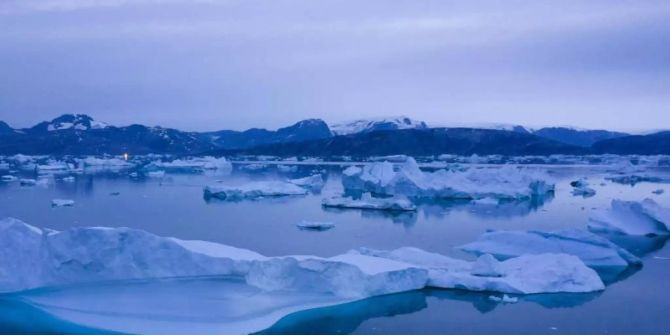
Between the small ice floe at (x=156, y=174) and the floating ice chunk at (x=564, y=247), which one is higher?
the floating ice chunk at (x=564, y=247)

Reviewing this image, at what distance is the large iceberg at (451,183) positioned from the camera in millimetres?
18578

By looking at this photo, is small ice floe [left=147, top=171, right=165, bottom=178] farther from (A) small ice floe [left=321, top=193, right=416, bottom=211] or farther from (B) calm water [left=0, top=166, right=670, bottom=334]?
(A) small ice floe [left=321, top=193, right=416, bottom=211]

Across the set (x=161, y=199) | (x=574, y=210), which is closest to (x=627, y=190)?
(x=574, y=210)

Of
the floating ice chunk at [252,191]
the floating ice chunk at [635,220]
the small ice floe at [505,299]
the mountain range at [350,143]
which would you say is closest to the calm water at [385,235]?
the small ice floe at [505,299]

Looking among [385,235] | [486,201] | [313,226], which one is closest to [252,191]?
[486,201]

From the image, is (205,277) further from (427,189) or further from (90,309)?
(427,189)

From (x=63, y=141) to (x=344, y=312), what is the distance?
3120 inches

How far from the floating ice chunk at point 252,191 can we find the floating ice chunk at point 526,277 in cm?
1086

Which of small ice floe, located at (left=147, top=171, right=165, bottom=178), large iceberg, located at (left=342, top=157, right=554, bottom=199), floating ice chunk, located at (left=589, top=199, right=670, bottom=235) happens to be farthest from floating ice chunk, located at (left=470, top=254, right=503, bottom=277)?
small ice floe, located at (left=147, top=171, right=165, bottom=178)

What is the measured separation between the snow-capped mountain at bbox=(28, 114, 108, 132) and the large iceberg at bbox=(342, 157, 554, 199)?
85839mm

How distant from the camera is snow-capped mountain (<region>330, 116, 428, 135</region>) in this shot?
104062 mm

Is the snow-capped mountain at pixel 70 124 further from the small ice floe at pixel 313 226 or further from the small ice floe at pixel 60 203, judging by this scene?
the small ice floe at pixel 313 226

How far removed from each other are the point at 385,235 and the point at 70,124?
9964cm

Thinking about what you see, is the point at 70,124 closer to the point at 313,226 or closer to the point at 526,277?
the point at 313,226
